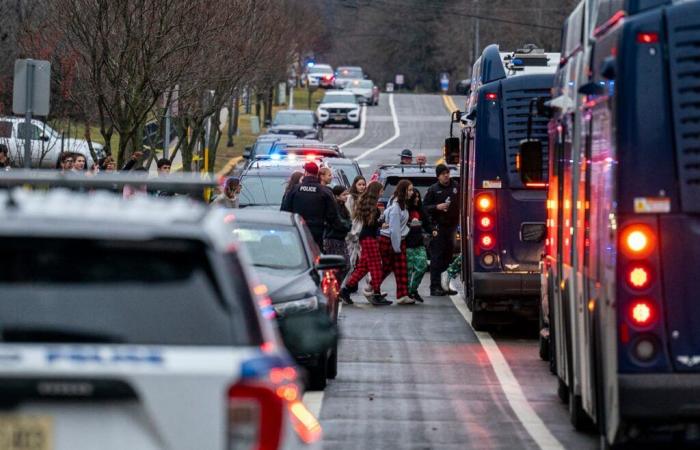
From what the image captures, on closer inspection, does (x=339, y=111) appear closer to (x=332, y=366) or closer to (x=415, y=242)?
(x=415, y=242)

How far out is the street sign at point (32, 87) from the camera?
19.4 meters

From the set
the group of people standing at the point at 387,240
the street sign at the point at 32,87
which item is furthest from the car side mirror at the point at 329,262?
the group of people standing at the point at 387,240

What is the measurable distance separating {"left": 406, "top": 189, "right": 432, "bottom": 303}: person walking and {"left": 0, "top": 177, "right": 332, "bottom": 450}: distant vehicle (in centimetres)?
1690

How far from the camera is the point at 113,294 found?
17.4 ft

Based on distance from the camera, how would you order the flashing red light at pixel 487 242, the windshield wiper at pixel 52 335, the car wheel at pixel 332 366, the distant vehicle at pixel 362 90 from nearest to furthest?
the windshield wiper at pixel 52 335 → the car wheel at pixel 332 366 → the flashing red light at pixel 487 242 → the distant vehicle at pixel 362 90

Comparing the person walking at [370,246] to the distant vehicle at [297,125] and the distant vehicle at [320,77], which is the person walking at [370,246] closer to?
the distant vehicle at [297,125]

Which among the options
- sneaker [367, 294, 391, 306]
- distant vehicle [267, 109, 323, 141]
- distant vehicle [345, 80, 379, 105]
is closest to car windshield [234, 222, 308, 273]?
sneaker [367, 294, 391, 306]

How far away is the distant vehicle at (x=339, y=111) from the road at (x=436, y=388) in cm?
5547

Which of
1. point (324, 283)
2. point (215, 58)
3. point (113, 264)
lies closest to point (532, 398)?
point (324, 283)

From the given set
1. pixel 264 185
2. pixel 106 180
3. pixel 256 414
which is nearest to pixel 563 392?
pixel 106 180

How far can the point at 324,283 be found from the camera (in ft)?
47.9

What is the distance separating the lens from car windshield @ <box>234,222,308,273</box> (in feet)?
46.8

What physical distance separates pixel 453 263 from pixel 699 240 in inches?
603

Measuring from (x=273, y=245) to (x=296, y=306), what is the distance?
4.61 ft
